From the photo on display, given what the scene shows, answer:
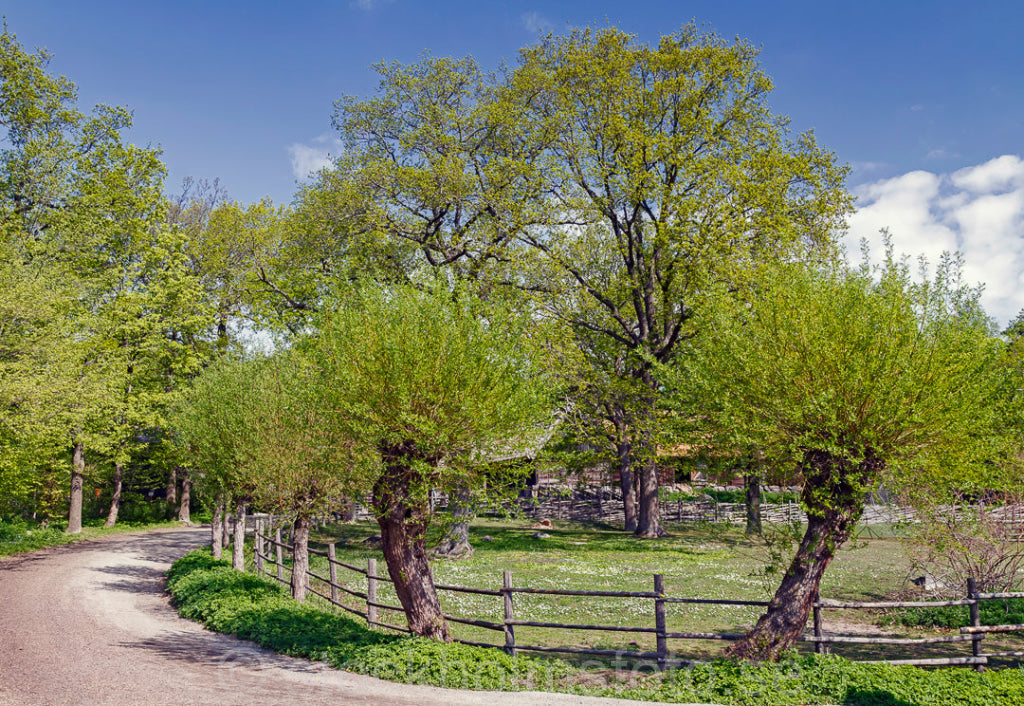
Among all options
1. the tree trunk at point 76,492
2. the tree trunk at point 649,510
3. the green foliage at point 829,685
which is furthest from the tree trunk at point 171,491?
the green foliage at point 829,685

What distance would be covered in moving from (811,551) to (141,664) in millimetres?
12326

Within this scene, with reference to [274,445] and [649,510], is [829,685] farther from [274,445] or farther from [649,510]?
[649,510]

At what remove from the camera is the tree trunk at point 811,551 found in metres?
11.1

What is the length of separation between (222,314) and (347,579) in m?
27.8

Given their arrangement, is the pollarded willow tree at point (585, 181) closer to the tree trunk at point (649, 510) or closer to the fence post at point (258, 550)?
the tree trunk at point (649, 510)

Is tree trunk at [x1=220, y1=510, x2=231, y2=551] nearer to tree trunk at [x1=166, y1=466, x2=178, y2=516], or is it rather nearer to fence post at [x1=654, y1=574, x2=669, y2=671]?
fence post at [x1=654, y1=574, x2=669, y2=671]

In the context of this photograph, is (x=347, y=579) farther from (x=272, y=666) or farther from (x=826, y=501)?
(x=826, y=501)

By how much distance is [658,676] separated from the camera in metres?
11.4

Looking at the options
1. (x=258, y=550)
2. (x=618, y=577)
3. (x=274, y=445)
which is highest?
(x=274, y=445)

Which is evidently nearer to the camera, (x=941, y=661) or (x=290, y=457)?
(x=941, y=661)

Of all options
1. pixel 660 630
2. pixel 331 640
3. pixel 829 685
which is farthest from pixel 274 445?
pixel 829 685

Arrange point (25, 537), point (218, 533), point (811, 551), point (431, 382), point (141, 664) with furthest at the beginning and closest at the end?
1. point (25, 537)
2. point (218, 533)
3. point (141, 664)
4. point (811, 551)
5. point (431, 382)

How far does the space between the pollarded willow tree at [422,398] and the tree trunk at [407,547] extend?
19 mm

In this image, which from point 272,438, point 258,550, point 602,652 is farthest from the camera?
point 258,550
